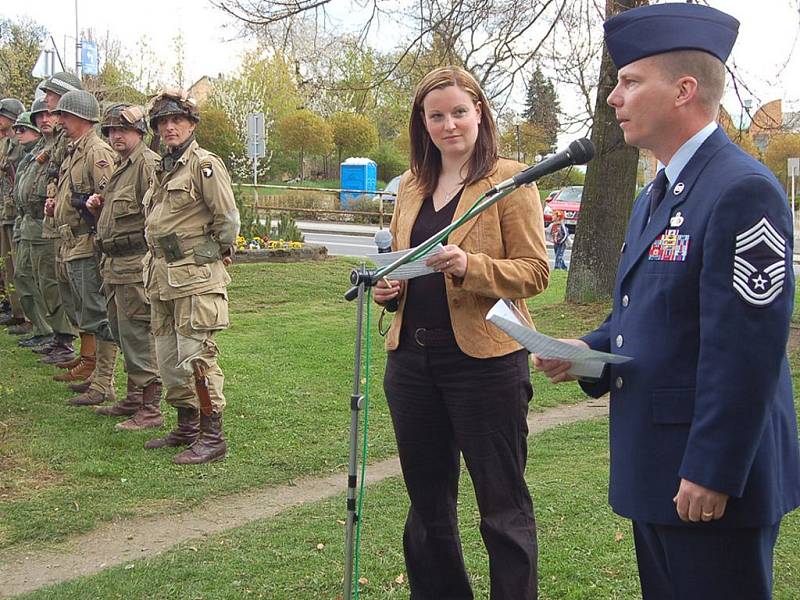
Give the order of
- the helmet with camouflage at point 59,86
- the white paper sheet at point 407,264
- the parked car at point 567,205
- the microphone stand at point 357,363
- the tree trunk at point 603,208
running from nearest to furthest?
the microphone stand at point 357,363, the white paper sheet at point 407,264, the helmet with camouflage at point 59,86, the tree trunk at point 603,208, the parked car at point 567,205

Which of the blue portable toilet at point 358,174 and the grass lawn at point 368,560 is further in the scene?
the blue portable toilet at point 358,174

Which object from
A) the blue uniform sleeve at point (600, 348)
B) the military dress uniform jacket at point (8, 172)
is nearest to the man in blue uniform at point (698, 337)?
the blue uniform sleeve at point (600, 348)

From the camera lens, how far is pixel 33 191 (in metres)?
8.74

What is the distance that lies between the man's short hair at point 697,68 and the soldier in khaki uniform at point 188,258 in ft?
13.1

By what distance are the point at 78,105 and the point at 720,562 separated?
6.46m

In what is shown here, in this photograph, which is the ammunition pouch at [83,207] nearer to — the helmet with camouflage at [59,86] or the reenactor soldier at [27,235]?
the helmet with camouflage at [59,86]

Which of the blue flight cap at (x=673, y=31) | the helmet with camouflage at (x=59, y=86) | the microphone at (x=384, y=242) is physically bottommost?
the microphone at (x=384, y=242)

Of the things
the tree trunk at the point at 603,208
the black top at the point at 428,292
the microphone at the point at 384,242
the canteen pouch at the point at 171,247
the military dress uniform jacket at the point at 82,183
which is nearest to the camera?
the microphone at the point at 384,242

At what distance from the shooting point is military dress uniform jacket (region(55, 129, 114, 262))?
725 cm

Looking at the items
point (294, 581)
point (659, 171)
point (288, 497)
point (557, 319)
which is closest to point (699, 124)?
point (659, 171)

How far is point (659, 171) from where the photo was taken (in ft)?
8.45

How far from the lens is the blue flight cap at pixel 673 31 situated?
232 cm

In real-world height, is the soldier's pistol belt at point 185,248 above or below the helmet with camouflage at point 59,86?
below

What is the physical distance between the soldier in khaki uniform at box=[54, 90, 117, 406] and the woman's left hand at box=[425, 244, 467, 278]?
15.6 feet
